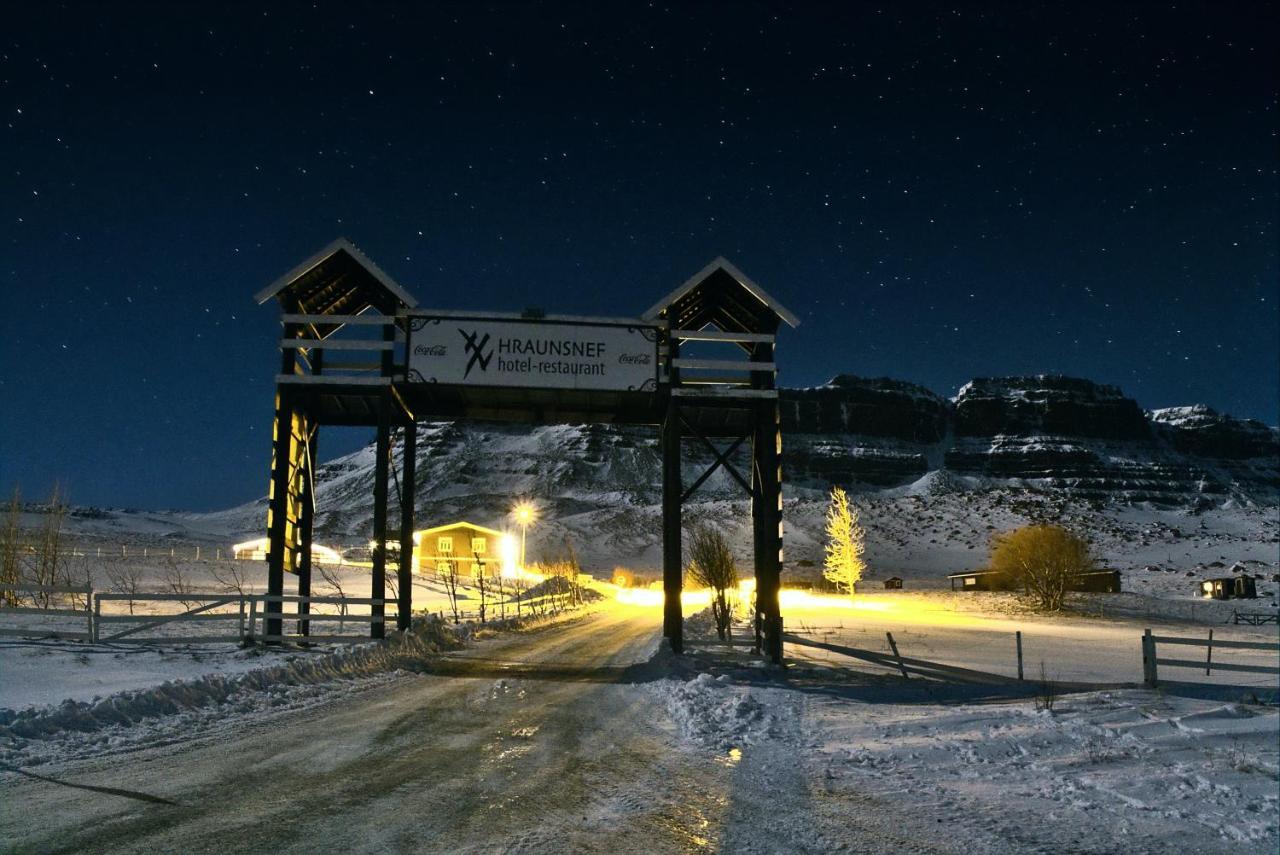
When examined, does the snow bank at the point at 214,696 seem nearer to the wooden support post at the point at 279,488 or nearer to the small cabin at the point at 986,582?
the wooden support post at the point at 279,488

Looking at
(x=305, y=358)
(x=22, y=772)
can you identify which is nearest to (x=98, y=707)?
(x=22, y=772)

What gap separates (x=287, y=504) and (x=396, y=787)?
14.8 meters

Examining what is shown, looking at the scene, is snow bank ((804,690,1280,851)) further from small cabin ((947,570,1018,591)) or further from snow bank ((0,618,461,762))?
small cabin ((947,570,1018,591))

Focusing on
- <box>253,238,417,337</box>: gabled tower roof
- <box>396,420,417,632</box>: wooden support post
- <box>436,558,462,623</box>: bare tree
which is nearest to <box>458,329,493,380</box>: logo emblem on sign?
<box>253,238,417,337</box>: gabled tower roof

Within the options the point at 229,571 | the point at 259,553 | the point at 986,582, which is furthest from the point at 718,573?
the point at 259,553

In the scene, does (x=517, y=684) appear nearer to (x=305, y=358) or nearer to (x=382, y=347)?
(x=382, y=347)

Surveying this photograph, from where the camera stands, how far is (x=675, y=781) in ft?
28.1

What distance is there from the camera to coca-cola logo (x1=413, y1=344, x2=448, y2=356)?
20703mm

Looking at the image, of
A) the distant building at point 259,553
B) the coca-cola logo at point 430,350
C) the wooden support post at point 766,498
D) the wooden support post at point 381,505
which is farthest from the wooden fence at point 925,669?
the distant building at point 259,553

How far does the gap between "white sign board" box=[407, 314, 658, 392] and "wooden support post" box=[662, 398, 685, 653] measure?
4.68 feet

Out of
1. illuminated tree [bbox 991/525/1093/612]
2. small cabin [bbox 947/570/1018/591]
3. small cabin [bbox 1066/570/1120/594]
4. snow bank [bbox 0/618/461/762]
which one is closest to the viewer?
snow bank [bbox 0/618/461/762]

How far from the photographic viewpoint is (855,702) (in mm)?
14414

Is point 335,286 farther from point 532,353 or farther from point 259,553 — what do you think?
point 259,553

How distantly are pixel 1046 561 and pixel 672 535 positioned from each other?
47.5 m
